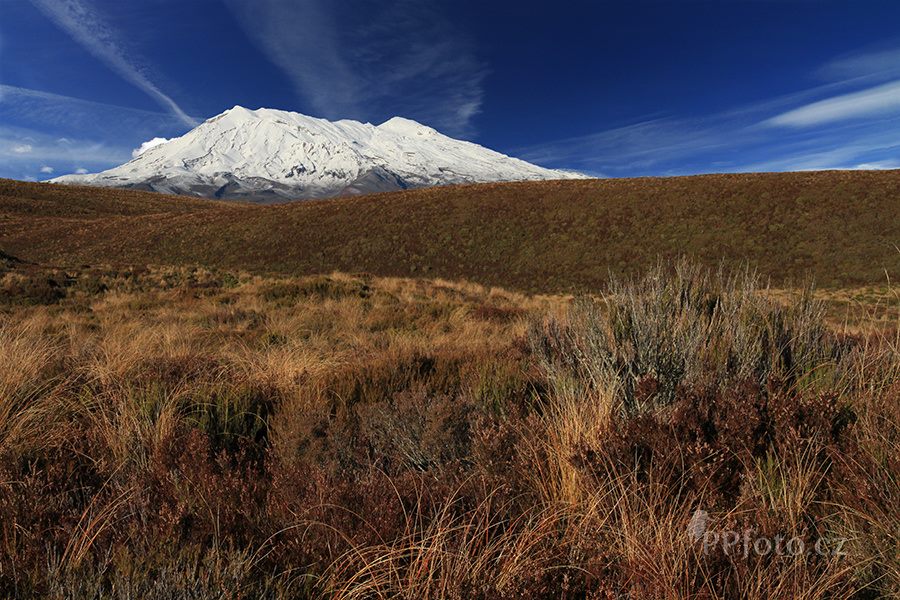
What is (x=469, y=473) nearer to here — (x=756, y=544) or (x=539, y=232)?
(x=756, y=544)

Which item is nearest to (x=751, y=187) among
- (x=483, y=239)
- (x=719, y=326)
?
(x=483, y=239)

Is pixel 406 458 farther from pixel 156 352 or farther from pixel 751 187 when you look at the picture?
pixel 751 187

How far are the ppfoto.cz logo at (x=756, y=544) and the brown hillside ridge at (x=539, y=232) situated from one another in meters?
22.8

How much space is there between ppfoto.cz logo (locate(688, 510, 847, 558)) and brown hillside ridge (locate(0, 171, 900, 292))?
22752 millimetres

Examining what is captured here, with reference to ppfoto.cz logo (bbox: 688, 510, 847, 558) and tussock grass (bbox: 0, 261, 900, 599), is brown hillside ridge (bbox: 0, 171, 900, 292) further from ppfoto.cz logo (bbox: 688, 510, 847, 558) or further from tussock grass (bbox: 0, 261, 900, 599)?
ppfoto.cz logo (bbox: 688, 510, 847, 558)

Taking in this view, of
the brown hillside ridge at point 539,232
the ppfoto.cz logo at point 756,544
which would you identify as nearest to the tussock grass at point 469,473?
the ppfoto.cz logo at point 756,544

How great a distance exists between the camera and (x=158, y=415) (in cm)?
300

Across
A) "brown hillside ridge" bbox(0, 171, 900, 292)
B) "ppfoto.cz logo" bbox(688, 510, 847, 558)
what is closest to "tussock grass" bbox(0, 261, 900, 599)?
"ppfoto.cz logo" bbox(688, 510, 847, 558)

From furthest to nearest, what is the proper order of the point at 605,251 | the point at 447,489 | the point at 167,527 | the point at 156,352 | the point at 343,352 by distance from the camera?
the point at 605,251, the point at 343,352, the point at 156,352, the point at 447,489, the point at 167,527

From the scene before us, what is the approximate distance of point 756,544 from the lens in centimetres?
160

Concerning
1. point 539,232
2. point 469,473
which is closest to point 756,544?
point 469,473

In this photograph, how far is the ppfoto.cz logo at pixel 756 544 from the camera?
61.5 inches

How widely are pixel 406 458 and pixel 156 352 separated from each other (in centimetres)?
428

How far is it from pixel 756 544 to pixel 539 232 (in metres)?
31.1
